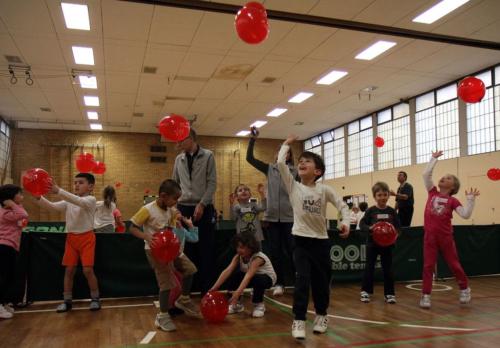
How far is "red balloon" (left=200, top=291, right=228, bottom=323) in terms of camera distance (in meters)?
3.83

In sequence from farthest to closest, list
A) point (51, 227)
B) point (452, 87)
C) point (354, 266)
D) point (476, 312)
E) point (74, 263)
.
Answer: point (452, 87), point (51, 227), point (354, 266), point (74, 263), point (476, 312)

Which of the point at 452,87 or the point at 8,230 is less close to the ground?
the point at 452,87

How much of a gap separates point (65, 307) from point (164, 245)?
1.84 metres

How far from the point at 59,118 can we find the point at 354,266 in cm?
1365

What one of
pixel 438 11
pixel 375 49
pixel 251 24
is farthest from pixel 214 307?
pixel 375 49

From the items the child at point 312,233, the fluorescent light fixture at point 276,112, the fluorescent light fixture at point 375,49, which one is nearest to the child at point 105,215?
the child at point 312,233

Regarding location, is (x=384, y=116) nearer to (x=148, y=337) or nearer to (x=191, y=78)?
(x=191, y=78)

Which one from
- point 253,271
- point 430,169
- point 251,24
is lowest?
point 253,271

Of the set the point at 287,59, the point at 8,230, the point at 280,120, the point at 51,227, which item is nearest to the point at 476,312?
the point at 8,230

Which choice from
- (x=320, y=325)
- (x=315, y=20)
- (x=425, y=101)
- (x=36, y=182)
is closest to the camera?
(x=320, y=325)

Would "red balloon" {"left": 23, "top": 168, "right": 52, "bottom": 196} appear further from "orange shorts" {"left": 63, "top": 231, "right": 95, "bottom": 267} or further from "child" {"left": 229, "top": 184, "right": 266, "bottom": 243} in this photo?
"child" {"left": 229, "top": 184, "right": 266, "bottom": 243}

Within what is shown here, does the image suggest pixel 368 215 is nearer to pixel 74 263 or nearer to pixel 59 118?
pixel 74 263

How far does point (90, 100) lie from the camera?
13453 mm

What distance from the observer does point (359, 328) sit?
12.3 feet
